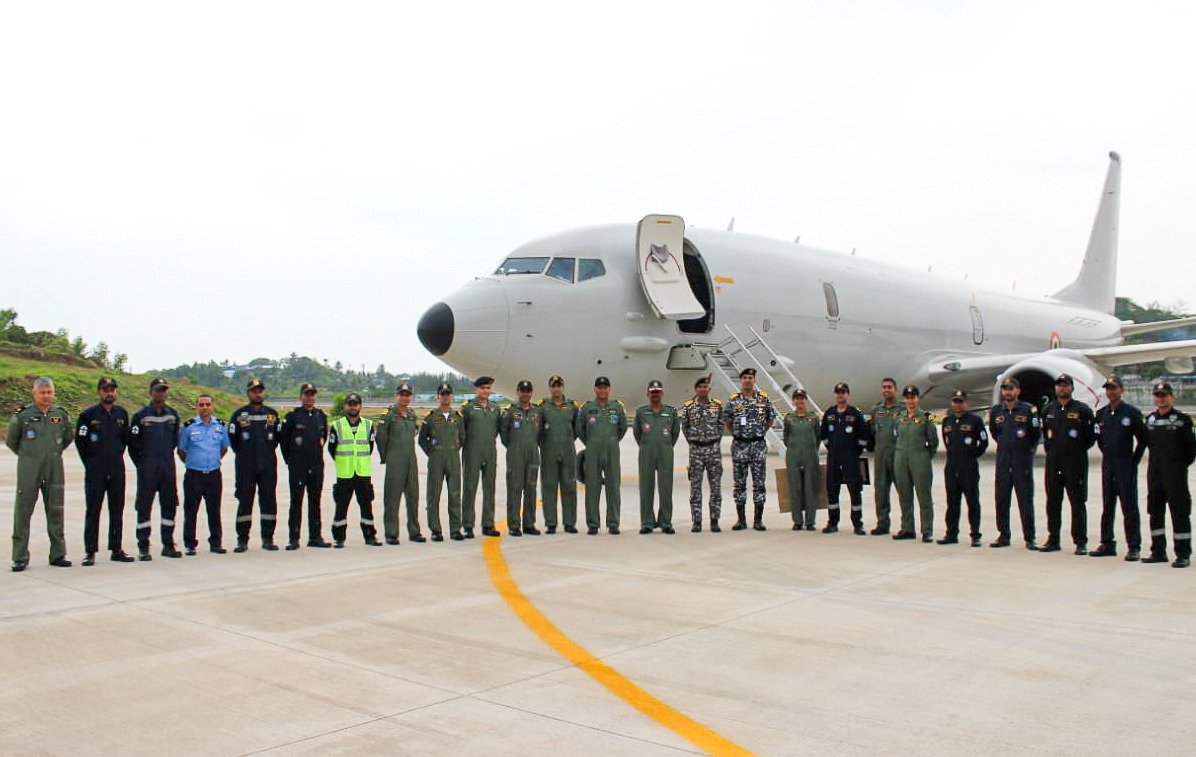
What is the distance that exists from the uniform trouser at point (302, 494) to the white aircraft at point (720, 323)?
4.35m

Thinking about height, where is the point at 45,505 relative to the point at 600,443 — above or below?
below

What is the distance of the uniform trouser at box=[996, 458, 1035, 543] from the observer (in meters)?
8.52

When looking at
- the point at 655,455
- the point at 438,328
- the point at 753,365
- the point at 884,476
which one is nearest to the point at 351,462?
the point at 655,455

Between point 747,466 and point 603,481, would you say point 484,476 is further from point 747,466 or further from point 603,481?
point 747,466

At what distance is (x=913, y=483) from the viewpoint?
30.7ft

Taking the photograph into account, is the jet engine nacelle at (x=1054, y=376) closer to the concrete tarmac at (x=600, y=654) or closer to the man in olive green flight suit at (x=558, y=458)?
the man in olive green flight suit at (x=558, y=458)

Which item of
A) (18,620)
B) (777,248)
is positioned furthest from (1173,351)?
(18,620)

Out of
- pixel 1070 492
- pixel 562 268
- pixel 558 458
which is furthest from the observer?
pixel 562 268

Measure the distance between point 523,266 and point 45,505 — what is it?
7676 mm

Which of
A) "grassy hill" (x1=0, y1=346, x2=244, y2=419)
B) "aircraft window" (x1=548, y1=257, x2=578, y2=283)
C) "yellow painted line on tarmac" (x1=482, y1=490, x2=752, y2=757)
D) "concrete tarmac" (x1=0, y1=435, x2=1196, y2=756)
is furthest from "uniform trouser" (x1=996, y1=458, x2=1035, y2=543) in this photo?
"grassy hill" (x1=0, y1=346, x2=244, y2=419)

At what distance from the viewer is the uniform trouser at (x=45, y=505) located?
7426 millimetres

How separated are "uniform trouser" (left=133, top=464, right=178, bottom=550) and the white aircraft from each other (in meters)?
5.10

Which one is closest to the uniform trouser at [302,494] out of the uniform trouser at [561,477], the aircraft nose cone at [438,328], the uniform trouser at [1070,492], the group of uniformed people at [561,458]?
the group of uniformed people at [561,458]

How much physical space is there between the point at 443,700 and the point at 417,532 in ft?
16.0
